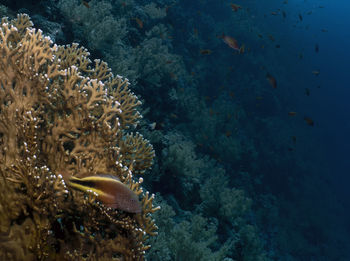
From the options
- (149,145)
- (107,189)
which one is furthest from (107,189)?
(149,145)

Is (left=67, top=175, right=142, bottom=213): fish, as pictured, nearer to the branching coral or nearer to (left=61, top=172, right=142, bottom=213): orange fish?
(left=61, top=172, right=142, bottom=213): orange fish

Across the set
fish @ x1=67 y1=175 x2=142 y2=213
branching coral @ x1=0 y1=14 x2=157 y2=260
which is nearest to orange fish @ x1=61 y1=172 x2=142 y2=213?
fish @ x1=67 y1=175 x2=142 y2=213

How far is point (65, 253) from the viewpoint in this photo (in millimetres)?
1712

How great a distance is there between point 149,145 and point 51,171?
92 centimetres

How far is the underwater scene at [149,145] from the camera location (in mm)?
1713

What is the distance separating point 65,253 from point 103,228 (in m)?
0.29

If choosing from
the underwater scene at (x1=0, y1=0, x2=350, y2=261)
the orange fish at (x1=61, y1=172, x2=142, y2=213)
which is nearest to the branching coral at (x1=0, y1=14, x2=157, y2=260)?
the underwater scene at (x1=0, y1=0, x2=350, y2=261)

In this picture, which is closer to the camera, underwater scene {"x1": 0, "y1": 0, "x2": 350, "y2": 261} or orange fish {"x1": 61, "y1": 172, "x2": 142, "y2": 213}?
orange fish {"x1": 61, "y1": 172, "x2": 142, "y2": 213}

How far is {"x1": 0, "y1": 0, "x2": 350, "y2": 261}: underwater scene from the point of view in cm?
171

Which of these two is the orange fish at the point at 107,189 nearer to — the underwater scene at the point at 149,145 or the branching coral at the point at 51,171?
the underwater scene at the point at 149,145

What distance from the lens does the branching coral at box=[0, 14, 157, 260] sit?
64.7 inches

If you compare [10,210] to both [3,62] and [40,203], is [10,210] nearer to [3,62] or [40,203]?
[40,203]

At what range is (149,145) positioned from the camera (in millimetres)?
2457

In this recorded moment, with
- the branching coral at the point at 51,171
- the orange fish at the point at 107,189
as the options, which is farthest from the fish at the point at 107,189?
the branching coral at the point at 51,171
